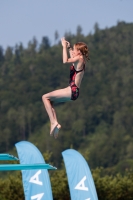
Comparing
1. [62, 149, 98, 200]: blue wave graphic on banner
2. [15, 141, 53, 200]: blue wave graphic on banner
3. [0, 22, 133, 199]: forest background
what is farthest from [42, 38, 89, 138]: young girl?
[0, 22, 133, 199]: forest background

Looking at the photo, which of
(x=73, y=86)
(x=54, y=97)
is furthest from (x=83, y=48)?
(x=54, y=97)

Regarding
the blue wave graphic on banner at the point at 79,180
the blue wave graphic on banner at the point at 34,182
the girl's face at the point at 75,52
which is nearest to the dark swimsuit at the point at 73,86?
the girl's face at the point at 75,52

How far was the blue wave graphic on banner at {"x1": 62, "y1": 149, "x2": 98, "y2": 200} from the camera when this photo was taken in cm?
3083

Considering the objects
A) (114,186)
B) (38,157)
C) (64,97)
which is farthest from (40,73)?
(64,97)

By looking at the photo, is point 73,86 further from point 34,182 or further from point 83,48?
point 34,182

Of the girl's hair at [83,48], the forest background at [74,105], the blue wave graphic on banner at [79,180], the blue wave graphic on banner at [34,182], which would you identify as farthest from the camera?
the forest background at [74,105]

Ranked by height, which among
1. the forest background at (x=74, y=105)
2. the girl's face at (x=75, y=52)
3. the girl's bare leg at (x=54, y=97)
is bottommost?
the girl's bare leg at (x=54, y=97)

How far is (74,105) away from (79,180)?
10063cm

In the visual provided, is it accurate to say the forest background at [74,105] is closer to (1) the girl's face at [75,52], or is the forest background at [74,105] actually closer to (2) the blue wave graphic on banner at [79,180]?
(2) the blue wave graphic on banner at [79,180]

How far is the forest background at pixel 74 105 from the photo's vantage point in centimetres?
11894

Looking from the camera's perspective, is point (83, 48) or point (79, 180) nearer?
point (83, 48)

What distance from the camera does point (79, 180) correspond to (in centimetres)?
3139

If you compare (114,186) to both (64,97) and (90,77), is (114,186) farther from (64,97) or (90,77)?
(90,77)

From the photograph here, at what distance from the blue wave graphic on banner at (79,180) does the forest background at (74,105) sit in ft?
248
